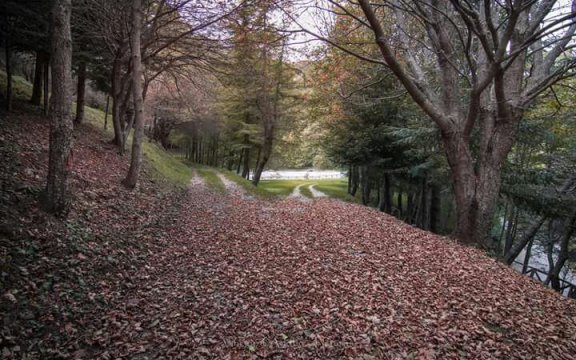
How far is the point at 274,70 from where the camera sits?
19.0 m

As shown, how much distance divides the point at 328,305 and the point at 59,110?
17.2ft

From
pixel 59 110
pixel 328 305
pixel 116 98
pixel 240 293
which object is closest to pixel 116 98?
pixel 116 98

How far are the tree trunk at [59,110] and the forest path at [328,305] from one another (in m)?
1.92

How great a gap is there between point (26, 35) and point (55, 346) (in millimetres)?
9877

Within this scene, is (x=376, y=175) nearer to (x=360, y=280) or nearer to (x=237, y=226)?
(x=237, y=226)

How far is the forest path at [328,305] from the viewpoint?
3260 mm

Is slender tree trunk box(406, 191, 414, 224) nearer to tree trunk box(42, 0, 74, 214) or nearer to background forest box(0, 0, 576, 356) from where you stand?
background forest box(0, 0, 576, 356)

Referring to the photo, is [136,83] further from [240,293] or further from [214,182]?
[214,182]

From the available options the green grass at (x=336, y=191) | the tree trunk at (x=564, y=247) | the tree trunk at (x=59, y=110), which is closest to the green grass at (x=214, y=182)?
the green grass at (x=336, y=191)

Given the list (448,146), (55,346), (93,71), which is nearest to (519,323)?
(448,146)

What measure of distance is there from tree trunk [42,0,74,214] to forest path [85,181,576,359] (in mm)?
1920

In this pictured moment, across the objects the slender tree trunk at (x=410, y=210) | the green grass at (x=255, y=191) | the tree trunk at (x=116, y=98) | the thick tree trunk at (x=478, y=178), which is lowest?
the slender tree trunk at (x=410, y=210)

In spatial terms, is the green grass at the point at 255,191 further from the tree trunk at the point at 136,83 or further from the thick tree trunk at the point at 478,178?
the thick tree trunk at the point at 478,178

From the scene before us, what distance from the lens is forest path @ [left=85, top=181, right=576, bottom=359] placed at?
3.26 m
